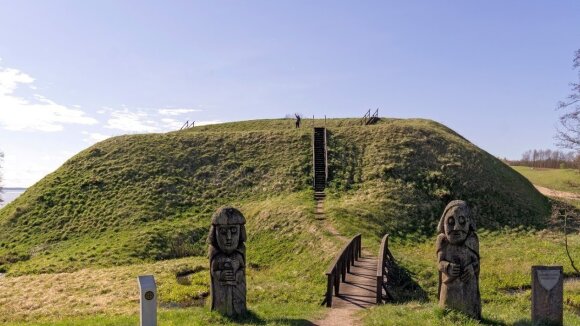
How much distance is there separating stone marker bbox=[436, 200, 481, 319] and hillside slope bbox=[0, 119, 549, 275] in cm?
1445

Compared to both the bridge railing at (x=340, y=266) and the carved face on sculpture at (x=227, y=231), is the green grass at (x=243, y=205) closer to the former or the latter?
the bridge railing at (x=340, y=266)

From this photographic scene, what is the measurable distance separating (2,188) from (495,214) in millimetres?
43101

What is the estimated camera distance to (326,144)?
1646 inches

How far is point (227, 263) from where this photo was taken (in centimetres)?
1185

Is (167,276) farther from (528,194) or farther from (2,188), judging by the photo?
(2,188)

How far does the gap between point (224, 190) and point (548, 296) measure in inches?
1109

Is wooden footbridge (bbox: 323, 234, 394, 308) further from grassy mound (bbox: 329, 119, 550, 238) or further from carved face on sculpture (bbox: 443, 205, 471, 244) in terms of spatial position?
grassy mound (bbox: 329, 119, 550, 238)

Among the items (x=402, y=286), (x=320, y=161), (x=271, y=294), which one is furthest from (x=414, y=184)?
(x=271, y=294)

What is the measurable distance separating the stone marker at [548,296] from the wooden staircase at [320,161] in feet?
76.5

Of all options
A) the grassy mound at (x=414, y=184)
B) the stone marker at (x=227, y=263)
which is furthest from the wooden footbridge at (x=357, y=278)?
the grassy mound at (x=414, y=184)

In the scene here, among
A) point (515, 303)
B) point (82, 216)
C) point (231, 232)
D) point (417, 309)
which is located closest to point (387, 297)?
point (417, 309)

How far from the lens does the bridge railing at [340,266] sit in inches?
558

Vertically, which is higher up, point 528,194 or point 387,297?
point 528,194

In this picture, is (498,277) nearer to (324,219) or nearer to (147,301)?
(324,219)
